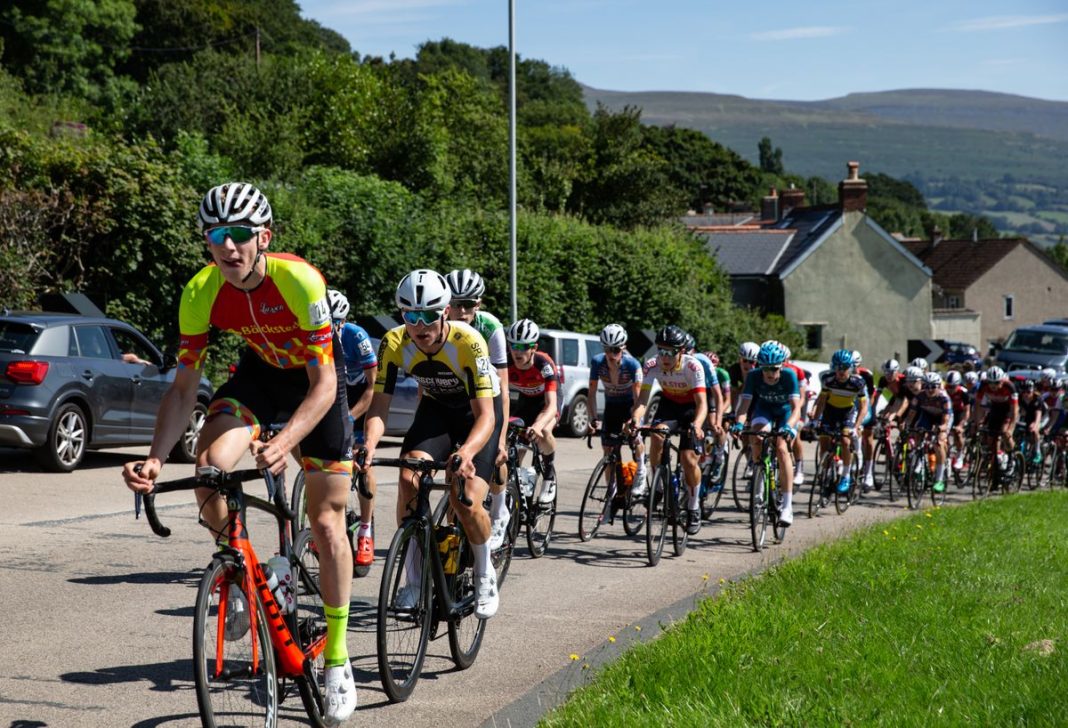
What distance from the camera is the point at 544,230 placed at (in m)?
31.9

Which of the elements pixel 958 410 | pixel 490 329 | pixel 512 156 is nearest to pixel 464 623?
pixel 490 329

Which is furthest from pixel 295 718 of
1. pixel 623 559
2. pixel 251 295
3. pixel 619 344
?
pixel 619 344

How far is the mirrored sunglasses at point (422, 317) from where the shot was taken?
6676 mm

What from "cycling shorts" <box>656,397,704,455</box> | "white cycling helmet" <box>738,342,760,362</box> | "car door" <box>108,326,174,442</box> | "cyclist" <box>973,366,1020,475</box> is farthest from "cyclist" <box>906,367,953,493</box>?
"car door" <box>108,326,174,442</box>

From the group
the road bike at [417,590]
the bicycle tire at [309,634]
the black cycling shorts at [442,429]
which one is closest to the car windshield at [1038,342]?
the black cycling shorts at [442,429]

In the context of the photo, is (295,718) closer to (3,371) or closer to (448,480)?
(448,480)

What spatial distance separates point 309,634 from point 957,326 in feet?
265

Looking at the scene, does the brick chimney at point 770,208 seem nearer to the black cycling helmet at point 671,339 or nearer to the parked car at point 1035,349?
the parked car at point 1035,349

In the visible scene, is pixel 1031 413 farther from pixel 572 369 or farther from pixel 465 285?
pixel 465 285

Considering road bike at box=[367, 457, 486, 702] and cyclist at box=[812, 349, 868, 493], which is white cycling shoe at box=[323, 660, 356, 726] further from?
cyclist at box=[812, 349, 868, 493]

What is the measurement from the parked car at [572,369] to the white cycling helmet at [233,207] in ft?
63.9

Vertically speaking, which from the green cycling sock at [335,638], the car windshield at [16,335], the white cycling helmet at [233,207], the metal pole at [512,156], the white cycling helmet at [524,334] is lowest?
the green cycling sock at [335,638]

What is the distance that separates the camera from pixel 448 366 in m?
7.06

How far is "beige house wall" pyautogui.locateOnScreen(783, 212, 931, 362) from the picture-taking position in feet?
200
